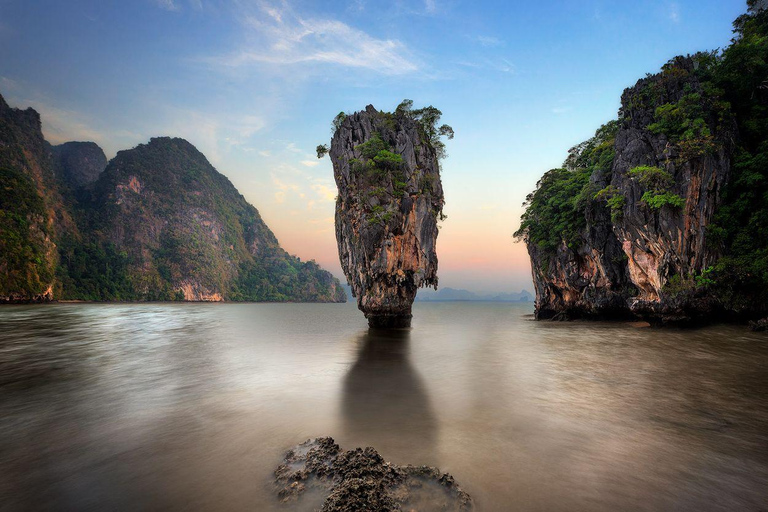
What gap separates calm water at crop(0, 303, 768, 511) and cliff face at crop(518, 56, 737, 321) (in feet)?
21.5

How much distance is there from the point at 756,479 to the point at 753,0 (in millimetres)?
33873

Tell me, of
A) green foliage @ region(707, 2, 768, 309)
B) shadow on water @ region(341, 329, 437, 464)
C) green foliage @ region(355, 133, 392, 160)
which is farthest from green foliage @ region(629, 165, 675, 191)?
shadow on water @ region(341, 329, 437, 464)

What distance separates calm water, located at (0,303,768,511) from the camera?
4281 millimetres

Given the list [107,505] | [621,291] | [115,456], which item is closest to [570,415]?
[107,505]

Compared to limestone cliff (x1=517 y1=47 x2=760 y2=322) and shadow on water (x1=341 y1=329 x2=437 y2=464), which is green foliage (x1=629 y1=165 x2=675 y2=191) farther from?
shadow on water (x1=341 y1=329 x2=437 y2=464)

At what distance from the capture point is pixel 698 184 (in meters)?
18.6

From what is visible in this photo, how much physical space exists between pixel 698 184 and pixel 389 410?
22.9m

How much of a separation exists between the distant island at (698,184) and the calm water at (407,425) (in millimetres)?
6015

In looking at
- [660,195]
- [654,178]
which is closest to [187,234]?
[654,178]

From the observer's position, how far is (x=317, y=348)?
59.8ft

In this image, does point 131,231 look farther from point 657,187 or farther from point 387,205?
point 657,187

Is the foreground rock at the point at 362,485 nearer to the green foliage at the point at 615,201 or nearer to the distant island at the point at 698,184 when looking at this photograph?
the distant island at the point at 698,184

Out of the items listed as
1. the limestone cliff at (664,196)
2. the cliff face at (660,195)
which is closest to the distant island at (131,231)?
the cliff face at (660,195)

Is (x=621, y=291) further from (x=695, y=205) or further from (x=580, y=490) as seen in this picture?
(x=580, y=490)
